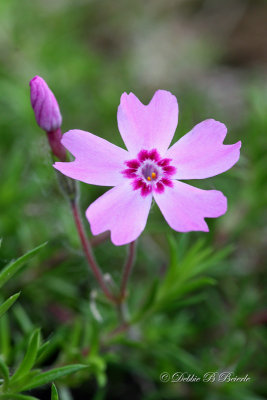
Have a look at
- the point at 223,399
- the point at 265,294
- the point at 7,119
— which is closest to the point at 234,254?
the point at 265,294

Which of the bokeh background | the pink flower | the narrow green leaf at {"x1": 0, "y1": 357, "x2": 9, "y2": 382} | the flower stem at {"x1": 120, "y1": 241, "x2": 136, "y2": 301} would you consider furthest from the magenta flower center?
the narrow green leaf at {"x1": 0, "y1": 357, "x2": 9, "y2": 382}

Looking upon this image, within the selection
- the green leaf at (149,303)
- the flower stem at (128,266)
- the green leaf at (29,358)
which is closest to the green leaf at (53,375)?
the green leaf at (29,358)

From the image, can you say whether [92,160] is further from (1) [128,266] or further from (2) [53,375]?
(2) [53,375]

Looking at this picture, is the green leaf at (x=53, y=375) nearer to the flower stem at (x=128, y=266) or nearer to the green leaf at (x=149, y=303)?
the flower stem at (x=128, y=266)

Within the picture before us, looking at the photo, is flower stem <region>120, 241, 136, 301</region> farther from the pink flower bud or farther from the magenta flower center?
the pink flower bud

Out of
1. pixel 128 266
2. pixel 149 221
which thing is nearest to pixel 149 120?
pixel 128 266
